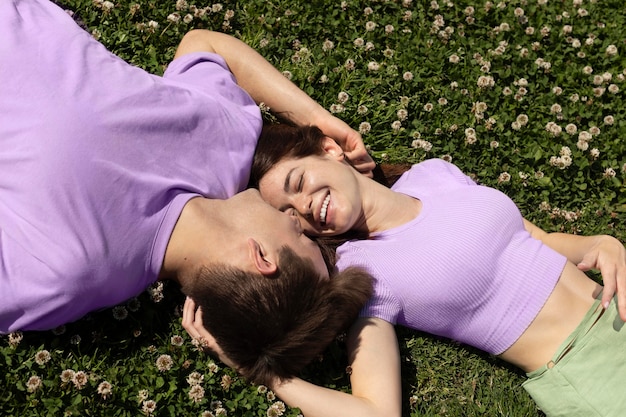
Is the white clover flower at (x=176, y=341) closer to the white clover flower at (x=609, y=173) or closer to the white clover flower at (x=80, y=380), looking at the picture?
the white clover flower at (x=80, y=380)

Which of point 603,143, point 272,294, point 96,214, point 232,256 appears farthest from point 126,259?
point 603,143

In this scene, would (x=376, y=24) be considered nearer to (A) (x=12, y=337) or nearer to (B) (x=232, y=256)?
(B) (x=232, y=256)

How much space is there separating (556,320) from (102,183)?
2421 millimetres

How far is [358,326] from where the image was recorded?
3.68 m

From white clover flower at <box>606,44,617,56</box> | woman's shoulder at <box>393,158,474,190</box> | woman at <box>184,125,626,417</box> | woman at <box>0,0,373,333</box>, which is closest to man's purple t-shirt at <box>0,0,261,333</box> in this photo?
woman at <box>0,0,373,333</box>

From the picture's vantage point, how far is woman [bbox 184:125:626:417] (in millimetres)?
3607

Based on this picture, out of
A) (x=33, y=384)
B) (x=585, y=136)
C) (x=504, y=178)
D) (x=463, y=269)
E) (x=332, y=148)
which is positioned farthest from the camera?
(x=585, y=136)

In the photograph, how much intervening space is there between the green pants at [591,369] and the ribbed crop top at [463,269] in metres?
0.26

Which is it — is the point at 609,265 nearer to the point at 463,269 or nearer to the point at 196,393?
the point at 463,269

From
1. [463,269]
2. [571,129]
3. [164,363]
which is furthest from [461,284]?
[571,129]

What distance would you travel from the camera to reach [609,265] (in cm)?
359

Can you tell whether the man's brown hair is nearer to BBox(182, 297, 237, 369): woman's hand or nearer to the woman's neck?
BBox(182, 297, 237, 369): woman's hand

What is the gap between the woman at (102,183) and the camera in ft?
10.4

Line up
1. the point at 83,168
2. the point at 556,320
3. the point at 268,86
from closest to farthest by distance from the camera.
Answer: the point at 83,168 → the point at 556,320 → the point at 268,86
